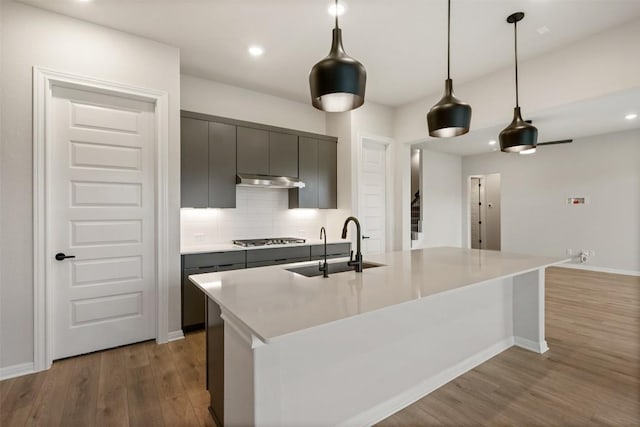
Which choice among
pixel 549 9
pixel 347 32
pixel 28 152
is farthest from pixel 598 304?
pixel 28 152

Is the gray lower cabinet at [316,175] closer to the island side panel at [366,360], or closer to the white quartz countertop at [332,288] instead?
the white quartz countertop at [332,288]

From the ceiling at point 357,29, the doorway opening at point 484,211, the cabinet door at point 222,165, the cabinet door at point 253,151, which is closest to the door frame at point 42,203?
the ceiling at point 357,29

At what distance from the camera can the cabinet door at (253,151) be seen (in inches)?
155

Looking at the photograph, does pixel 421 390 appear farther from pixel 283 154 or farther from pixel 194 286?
pixel 283 154

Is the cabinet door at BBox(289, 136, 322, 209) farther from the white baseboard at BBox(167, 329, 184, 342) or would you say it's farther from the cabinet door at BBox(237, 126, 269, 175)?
the white baseboard at BBox(167, 329, 184, 342)

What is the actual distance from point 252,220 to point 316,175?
1.15 m

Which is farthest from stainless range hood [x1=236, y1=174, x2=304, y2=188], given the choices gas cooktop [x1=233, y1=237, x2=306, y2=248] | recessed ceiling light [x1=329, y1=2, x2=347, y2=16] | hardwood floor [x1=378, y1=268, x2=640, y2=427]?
hardwood floor [x1=378, y1=268, x2=640, y2=427]

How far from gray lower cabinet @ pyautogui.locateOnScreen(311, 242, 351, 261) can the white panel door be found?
1.97 m

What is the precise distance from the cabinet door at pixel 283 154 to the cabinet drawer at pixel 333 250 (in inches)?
42.0

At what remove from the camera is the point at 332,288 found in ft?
5.52

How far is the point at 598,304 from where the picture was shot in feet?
13.5

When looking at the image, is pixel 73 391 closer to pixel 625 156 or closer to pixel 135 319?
pixel 135 319

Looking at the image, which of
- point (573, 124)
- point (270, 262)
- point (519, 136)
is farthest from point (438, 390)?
point (573, 124)

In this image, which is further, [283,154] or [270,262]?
[283,154]
